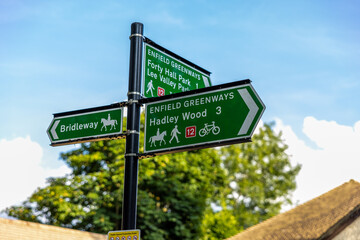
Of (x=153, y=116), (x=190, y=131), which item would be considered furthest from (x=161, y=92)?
(x=190, y=131)

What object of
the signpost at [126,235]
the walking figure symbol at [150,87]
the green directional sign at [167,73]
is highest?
the green directional sign at [167,73]

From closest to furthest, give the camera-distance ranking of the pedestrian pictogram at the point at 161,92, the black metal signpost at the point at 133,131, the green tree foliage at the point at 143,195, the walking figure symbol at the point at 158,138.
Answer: the black metal signpost at the point at 133,131
the walking figure symbol at the point at 158,138
the pedestrian pictogram at the point at 161,92
the green tree foliage at the point at 143,195

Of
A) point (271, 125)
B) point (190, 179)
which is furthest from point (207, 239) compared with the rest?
point (271, 125)

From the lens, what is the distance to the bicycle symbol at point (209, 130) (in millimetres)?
5398

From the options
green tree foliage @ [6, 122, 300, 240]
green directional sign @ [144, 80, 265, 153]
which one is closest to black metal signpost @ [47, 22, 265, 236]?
green directional sign @ [144, 80, 265, 153]

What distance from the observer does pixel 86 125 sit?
6.35 metres

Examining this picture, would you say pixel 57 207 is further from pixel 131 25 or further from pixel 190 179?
pixel 131 25

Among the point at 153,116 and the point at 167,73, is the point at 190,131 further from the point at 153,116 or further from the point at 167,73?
the point at 167,73

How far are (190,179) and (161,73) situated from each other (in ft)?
65.2

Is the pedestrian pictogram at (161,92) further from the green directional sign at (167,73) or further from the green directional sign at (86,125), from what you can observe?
the green directional sign at (86,125)

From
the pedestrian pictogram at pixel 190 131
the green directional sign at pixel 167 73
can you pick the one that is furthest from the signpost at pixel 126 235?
the green directional sign at pixel 167 73

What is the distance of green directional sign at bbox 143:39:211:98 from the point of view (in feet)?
20.8

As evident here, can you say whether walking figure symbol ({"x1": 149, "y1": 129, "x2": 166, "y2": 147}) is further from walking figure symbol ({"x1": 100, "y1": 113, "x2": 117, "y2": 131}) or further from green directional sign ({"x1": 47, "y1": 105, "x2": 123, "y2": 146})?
walking figure symbol ({"x1": 100, "y1": 113, "x2": 117, "y2": 131})

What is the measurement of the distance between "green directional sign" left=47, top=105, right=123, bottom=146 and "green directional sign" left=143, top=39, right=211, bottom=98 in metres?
0.55
